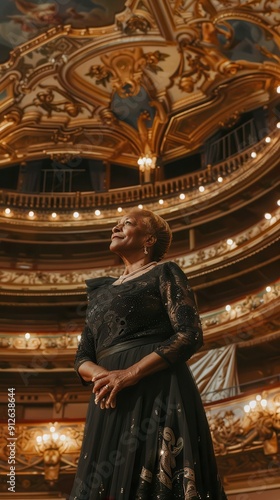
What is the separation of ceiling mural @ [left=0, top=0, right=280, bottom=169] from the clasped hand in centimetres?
1545

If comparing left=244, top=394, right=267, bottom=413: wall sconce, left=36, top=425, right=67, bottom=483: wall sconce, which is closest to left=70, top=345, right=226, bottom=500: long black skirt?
left=244, top=394, right=267, bottom=413: wall sconce

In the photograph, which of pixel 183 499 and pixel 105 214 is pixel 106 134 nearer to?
pixel 105 214

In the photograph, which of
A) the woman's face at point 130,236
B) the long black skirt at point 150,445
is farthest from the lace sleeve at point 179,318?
the woman's face at point 130,236

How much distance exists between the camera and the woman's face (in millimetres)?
2957

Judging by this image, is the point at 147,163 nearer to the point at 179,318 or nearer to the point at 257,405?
the point at 257,405

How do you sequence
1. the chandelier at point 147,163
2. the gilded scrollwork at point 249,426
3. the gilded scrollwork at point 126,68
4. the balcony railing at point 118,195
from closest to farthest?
the gilded scrollwork at point 249,426 → the gilded scrollwork at point 126,68 → the balcony railing at point 118,195 → the chandelier at point 147,163

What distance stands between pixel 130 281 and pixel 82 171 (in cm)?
1942

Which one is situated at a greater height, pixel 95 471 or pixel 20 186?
pixel 20 186

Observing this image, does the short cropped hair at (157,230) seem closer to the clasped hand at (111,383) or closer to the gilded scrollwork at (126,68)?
the clasped hand at (111,383)

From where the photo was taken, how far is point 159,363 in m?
2.45

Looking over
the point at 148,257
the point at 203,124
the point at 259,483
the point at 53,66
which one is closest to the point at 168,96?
the point at 203,124

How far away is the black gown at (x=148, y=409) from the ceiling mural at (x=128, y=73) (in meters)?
15.1

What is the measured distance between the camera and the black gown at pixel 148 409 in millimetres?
2293

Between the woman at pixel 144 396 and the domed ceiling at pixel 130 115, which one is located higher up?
the domed ceiling at pixel 130 115
